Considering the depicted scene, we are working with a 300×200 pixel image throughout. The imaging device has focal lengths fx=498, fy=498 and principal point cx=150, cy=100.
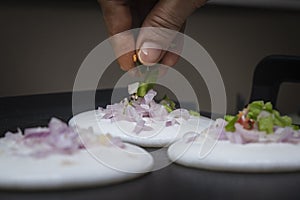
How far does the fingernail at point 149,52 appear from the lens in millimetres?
1262

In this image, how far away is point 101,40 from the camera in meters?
2.11

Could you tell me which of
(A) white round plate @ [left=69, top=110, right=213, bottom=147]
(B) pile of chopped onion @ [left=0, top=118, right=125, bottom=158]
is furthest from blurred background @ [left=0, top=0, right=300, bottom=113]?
(B) pile of chopped onion @ [left=0, top=118, right=125, bottom=158]

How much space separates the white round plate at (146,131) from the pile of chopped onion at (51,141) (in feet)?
0.62

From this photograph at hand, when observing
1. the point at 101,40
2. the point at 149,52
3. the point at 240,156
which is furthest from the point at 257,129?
the point at 101,40

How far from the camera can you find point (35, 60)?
6.46 ft

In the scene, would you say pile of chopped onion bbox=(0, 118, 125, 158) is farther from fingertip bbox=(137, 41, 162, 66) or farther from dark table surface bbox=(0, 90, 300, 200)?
fingertip bbox=(137, 41, 162, 66)

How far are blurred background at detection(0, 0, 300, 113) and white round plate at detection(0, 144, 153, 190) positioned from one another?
1113mm

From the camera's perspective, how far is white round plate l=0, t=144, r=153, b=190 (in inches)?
31.0

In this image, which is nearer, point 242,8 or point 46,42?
point 46,42

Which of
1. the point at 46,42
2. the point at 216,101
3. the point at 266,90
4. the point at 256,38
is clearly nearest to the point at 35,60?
the point at 46,42

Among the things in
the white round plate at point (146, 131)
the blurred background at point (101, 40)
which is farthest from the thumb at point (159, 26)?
the blurred background at point (101, 40)

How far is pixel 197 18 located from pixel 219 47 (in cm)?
19

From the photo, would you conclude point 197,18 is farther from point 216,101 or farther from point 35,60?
point 35,60

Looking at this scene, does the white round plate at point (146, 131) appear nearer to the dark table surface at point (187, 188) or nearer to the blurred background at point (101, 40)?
the dark table surface at point (187, 188)
